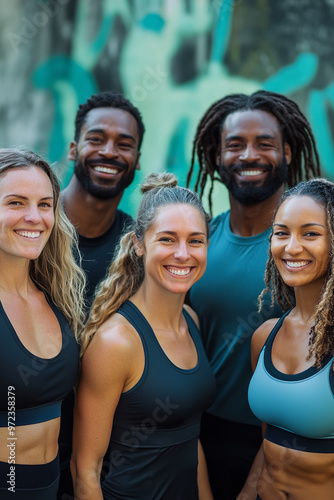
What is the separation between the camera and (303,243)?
269cm

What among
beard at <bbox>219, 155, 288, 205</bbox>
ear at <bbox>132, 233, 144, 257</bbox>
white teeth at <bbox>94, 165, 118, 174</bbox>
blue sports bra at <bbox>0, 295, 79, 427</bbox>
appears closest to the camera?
blue sports bra at <bbox>0, 295, 79, 427</bbox>

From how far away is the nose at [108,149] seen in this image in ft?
13.3

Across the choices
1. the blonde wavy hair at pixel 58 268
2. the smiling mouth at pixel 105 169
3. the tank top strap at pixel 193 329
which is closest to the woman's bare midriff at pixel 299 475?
the tank top strap at pixel 193 329

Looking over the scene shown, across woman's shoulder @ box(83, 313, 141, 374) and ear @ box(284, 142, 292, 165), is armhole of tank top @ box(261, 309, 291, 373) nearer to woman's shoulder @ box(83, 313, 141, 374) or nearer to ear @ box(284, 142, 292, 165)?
woman's shoulder @ box(83, 313, 141, 374)

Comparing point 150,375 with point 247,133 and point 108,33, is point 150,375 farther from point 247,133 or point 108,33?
point 108,33

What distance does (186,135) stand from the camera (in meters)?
6.64

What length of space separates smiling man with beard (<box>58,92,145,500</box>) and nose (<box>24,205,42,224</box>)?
1.16 metres

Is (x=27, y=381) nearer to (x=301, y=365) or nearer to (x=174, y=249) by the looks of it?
(x=174, y=249)

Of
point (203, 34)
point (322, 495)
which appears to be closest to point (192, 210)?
point (322, 495)

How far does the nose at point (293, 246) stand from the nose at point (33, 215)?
1178 mm

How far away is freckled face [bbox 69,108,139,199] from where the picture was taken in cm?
405

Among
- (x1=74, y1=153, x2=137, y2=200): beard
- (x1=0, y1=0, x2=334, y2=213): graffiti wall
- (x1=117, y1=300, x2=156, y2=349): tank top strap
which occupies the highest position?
(x1=0, y1=0, x2=334, y2=213): graffiti wall

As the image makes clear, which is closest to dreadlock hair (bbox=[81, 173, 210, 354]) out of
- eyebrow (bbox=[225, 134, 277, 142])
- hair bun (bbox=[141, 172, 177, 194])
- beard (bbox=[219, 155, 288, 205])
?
hair bun (bbox=[141, 172, 177, 194])

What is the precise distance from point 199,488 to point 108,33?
522cm
